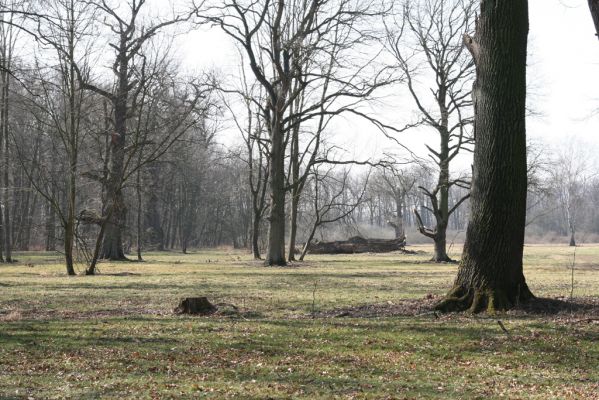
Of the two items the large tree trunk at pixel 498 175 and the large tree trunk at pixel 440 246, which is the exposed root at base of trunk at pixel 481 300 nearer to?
the large tree trunk at pixel 498 175

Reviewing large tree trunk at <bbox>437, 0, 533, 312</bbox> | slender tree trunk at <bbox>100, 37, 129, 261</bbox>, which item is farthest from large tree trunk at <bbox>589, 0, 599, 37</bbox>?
slender tree trunk at <bbox>100, 37, 129, 261</bbox>

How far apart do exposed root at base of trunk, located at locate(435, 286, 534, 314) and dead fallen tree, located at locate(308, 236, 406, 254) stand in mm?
40862

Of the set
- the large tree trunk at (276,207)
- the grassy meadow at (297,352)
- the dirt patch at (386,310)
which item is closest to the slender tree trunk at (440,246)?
the large tree trunk at (276,207)

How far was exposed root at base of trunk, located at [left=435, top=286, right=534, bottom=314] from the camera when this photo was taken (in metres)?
10.7

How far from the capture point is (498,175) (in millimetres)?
10812

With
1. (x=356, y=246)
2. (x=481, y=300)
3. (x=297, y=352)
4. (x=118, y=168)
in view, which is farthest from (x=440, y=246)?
(x=297, y=352)

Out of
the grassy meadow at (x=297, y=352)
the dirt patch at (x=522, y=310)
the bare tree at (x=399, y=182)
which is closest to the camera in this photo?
the grassy meadow at (x=297, y=352)

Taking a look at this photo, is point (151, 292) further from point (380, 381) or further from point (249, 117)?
point (249, 117)

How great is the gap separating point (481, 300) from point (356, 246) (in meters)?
42.0

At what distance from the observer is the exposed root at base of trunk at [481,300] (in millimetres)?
10727

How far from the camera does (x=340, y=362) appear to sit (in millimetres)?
7543

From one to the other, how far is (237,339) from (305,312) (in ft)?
10.5

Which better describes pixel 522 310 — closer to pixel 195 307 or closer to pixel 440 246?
pixel 195 307

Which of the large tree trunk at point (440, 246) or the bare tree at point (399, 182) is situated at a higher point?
the bare tree at point (399, 182)
